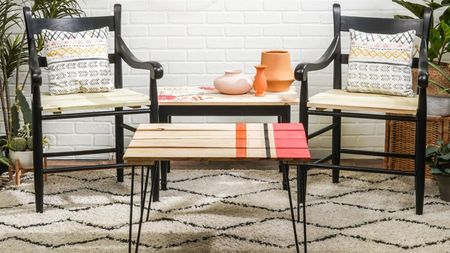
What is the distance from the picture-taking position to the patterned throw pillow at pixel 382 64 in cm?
372

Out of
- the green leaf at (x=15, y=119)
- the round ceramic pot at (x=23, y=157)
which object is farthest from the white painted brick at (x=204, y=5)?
the round ceramic pot at (x=23, y=157)

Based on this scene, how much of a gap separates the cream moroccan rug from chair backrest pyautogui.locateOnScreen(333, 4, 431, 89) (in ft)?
Result: 2.01

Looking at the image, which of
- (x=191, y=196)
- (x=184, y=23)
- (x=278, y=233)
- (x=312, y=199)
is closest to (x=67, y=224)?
(x=191, y=196)

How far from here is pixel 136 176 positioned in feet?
13.6

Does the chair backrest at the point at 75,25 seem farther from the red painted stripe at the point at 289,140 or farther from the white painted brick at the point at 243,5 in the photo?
the red painted stripe at the point at 289,140

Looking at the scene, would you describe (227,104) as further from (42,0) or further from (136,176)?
(42,0)

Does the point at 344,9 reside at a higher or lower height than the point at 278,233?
higher

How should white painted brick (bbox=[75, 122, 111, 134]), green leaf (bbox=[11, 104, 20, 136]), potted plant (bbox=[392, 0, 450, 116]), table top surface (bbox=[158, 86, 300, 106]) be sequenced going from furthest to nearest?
white painted brick (bbox=[75, 122, 111, 134]), green leaf (bbox=[11, 104, 20, 136]), potted plant (bbox=[392, 0, 450, 116]), table top surface (bbox=[158, 86, 300, 106])

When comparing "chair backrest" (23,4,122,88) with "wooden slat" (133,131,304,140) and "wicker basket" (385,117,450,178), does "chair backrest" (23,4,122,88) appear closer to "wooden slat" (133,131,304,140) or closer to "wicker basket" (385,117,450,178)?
"wooden slat" (133,131,304,140)

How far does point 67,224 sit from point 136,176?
82 centimetres

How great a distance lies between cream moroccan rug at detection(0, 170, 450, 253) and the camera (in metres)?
3.13

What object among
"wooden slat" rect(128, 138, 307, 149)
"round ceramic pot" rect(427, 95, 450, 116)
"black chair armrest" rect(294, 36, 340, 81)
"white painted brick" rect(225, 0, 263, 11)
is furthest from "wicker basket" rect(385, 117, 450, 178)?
"wooden slat" rect(128, 138, 307, 149)

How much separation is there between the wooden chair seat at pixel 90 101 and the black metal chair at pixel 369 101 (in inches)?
29.9

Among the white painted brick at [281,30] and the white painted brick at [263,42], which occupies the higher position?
the white painted brick at [281,30]
